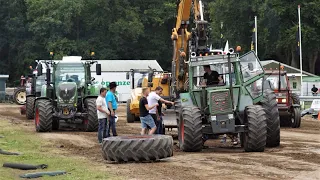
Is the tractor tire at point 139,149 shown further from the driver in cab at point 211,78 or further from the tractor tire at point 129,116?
the tractor tire at point 129,116

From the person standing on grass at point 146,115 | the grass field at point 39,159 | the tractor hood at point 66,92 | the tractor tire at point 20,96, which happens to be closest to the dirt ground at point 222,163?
the grass field at point 39,159

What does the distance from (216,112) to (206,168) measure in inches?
148

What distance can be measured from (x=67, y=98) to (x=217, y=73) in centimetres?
920

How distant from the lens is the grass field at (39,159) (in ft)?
47.8

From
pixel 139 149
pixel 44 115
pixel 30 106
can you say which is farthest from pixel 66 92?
pixel 139 149

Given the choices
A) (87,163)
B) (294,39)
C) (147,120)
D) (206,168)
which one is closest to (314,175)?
(206,168)

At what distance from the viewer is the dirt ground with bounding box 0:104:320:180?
45.4 ft

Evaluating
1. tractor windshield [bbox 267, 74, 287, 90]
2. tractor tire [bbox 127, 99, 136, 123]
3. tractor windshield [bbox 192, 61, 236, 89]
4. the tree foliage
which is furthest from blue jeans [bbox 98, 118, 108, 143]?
the tree foliage

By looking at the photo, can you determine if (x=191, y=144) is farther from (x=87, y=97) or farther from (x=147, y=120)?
(x=87, y=97)

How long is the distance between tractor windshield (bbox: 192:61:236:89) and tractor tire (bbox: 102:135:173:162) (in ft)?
11.2

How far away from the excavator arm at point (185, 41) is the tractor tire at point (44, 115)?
447 cm

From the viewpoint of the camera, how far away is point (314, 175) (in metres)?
13.6

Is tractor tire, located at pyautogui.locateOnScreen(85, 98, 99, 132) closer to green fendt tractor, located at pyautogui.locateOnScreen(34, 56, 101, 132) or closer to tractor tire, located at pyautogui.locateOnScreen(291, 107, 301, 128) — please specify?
green fendt tractor, located at pyautogui.locateOnScreen(34, 56, 101, 132)

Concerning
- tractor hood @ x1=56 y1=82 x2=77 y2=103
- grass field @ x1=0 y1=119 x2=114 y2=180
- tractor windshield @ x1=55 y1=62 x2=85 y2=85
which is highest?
tractor windshield @ x1=55 y1=62 x2=85 y2=85
